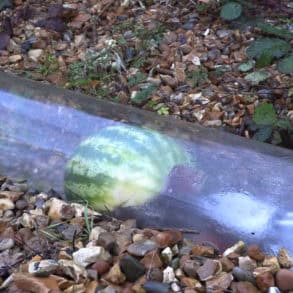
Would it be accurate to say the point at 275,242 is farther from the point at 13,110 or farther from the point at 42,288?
the point at 13,110

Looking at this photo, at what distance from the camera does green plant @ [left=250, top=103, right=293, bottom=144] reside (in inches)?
63.9

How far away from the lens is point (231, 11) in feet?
6.71

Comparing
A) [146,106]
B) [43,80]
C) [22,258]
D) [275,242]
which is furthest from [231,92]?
[22,258]

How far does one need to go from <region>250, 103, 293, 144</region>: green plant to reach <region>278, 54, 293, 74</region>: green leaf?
92 mm

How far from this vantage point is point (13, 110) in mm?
1551

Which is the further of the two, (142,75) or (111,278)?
(142,75)

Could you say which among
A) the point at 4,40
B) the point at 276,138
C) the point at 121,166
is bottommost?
the point at 4,40

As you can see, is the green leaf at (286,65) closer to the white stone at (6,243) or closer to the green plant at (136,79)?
the green plant at (136,79)

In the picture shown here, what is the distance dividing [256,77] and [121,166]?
0.67 metres

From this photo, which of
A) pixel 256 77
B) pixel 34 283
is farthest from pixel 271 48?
pixel 34 283

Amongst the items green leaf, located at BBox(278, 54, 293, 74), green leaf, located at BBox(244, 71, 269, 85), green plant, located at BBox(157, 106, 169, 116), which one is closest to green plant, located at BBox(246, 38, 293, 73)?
green leaf, located at BBox(278, 54, 293, 74)

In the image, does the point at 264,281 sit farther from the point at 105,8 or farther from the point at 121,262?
the point at 105,8

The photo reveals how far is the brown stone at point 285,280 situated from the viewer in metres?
1.06

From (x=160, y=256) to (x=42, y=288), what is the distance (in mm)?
193
